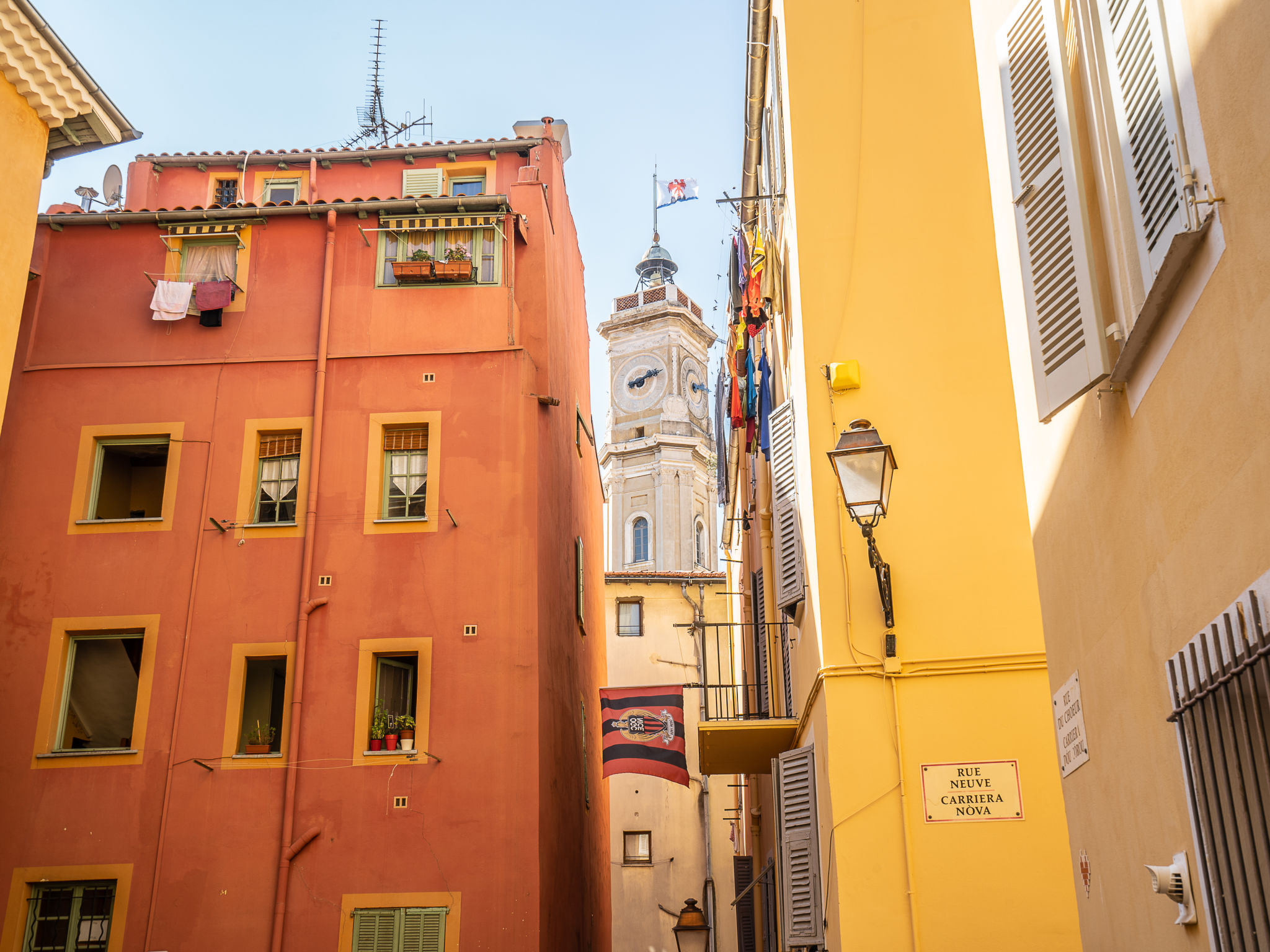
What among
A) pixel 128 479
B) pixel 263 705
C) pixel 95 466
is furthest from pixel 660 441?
pixel 263 705

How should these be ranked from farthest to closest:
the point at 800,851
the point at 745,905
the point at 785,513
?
the point at 745,905 < the point at 785,513 < the point at 800,851

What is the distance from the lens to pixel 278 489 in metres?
Answer: 17.6

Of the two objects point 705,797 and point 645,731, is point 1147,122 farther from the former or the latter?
point 705,797

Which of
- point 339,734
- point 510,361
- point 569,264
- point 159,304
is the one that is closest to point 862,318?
point 510,361

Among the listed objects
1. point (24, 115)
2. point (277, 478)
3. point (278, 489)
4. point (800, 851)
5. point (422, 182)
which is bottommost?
point (800, 851)

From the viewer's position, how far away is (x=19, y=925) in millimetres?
15312

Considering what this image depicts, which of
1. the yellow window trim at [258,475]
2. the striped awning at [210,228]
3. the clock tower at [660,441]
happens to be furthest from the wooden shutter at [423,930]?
the clock tower at [660,441]

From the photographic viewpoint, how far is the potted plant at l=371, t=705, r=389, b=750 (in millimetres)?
16156

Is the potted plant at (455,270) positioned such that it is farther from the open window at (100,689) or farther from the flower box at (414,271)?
the open window at (100,689)

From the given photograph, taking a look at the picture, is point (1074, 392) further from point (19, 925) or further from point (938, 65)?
point (19, 925)

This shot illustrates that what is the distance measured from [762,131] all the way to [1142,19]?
40.0ft

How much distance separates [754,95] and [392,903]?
1093 cm

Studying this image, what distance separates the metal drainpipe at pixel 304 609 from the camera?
1537 centimetres

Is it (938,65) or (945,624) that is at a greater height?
(938,65)
